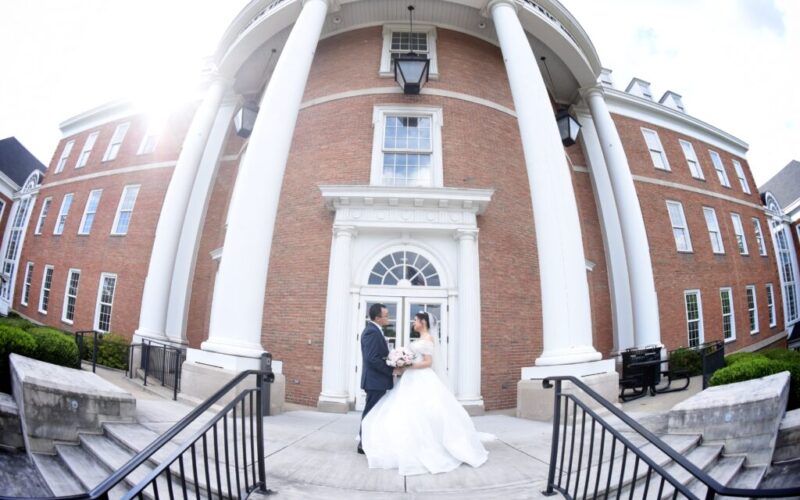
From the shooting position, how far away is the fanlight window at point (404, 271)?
8.52 m

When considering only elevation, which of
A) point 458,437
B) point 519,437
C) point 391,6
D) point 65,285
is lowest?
point 519,437

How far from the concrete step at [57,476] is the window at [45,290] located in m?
18.1

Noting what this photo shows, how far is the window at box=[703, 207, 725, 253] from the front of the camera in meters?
14.8

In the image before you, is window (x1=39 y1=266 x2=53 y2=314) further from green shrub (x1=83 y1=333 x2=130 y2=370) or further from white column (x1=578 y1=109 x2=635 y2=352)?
white column (x1=578 y1=109 x2=635 y2=352)

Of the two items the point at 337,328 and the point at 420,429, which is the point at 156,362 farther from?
the point at 420,429

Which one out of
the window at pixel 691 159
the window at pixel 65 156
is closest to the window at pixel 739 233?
the window at pixel 691 159

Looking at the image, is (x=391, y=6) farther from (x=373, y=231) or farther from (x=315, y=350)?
(x=315, y=350)

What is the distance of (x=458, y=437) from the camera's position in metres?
3.86

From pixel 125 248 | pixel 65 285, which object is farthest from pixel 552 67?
pixel 65 285

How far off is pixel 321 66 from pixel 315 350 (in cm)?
880

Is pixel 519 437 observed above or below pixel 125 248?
below

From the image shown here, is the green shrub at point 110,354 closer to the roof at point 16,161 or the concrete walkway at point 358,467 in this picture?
the concrete walkway at point 358,467

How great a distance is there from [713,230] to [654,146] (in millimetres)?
4521

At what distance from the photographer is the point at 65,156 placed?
19078 millimetres
